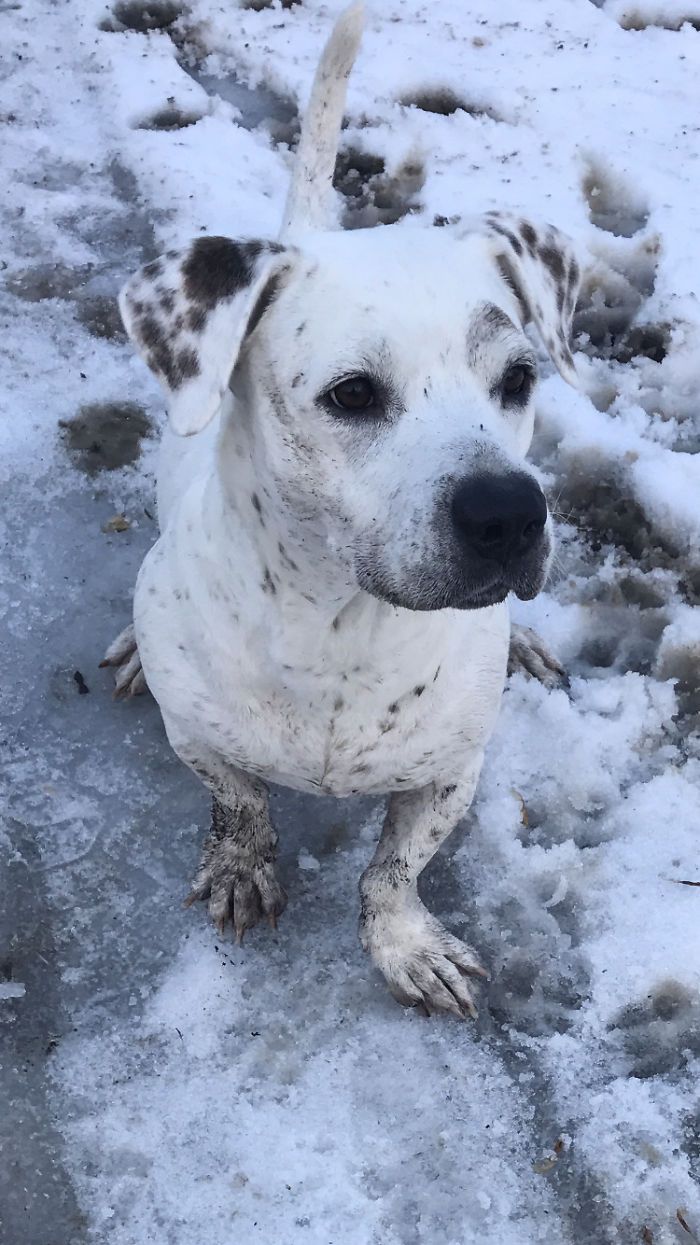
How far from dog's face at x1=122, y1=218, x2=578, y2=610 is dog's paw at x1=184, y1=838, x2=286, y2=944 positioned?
1.14m

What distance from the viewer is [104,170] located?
17.0ft

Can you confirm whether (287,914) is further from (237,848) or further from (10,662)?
(10,662)

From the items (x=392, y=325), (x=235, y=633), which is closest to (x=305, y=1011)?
(x=235, y=633)

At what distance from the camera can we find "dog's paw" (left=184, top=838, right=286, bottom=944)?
119 inches

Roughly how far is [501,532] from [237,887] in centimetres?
138

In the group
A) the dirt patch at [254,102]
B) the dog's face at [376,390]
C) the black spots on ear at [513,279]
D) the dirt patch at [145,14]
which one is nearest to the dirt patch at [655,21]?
the dirt patch at [254,102]

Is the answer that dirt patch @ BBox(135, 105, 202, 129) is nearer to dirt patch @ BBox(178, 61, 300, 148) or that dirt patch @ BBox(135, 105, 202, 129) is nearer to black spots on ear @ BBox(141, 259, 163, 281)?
dirt patch @ BBox(178, 61, 300, 148)

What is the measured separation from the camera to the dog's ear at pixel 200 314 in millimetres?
2166

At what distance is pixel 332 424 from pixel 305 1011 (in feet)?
4.93

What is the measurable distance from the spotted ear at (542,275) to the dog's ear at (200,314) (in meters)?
0.52

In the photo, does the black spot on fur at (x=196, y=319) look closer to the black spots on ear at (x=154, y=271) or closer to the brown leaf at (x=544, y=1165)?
the black spots on ear at (x=154, y=271)

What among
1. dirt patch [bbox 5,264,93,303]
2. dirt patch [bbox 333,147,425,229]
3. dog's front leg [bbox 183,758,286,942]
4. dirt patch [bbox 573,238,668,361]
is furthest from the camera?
dirt patch [bbox 333,147,425,229]

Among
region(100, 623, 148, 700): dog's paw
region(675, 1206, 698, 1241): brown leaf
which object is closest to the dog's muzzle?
region(675, 1206, 698, 1241): brown leaf

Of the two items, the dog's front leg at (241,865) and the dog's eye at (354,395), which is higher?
the dog's eye at (354,395)
